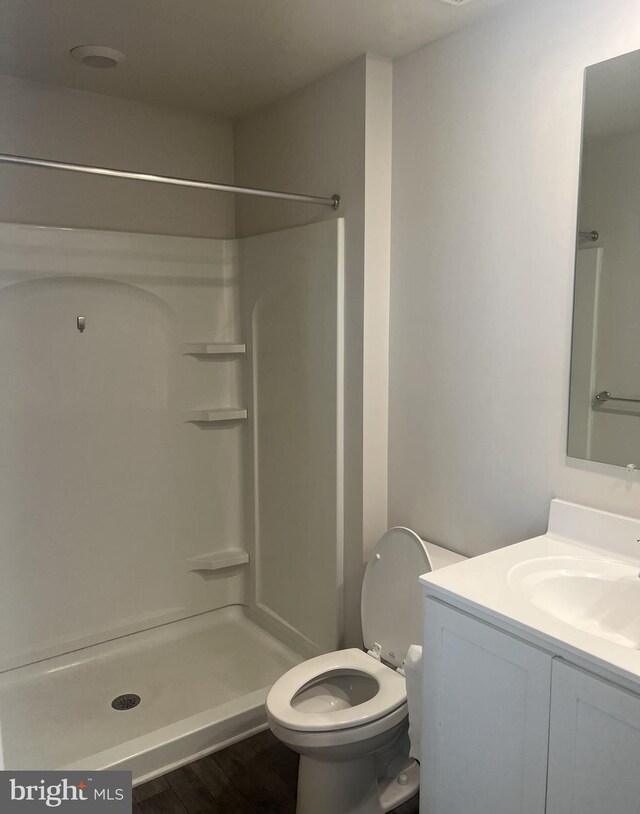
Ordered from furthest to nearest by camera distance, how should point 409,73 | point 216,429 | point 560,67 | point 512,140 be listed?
point 216,429
point 409,73
point 512,140
point 560,67

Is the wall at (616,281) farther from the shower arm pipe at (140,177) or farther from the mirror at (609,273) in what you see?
the shower arm pipe at (140,177)

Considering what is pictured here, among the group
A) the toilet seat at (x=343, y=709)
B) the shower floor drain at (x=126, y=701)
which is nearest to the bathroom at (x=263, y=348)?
the shower floor drain at (x=126, y=701)

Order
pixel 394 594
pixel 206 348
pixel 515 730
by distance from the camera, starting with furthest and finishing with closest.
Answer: pixel 206 348 < pixel 394 594 < pixel 515 730

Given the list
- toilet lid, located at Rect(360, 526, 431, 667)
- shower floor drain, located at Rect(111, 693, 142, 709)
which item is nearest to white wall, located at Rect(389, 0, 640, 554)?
toilet lid, located at Rect(360, 526, 431, 667)

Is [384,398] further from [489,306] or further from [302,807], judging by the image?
[302,807]

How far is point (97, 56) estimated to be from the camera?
221cm

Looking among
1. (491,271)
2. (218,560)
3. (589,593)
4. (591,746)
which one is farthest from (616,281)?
(218,560)

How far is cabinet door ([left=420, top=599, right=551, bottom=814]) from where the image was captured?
1.35 metres

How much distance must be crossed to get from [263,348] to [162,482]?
2.46ft

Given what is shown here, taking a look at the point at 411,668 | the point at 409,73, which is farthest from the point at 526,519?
the point at 409,73

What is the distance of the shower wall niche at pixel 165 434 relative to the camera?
256 cm

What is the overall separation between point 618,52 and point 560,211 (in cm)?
39

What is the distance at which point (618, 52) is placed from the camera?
1.62 metres

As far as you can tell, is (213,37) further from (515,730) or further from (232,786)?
(232,786)
